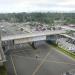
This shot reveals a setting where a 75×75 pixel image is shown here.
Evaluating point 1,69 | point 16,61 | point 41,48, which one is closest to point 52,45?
point 41,48

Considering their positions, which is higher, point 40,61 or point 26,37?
point 26,37

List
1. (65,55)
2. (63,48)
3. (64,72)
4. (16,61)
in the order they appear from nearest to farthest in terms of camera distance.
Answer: (64,72)
(16,61)
(65,55)
(63,48)

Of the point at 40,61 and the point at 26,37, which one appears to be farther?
Result: the point at 26,37

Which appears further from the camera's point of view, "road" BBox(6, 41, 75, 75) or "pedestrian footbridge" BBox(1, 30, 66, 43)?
"pedestrian footbridge" BBox(1, 30, 66, 43)

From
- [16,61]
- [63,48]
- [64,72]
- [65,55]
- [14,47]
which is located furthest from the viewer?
[14,47]

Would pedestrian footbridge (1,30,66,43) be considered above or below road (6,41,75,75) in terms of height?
above

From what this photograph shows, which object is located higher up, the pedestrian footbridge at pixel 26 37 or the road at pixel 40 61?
the pedestrian footbridge at pixel 26 37

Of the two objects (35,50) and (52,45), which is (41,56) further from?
(52,45)

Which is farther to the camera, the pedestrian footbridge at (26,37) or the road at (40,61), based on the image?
the pedestrian footbridge at (26,37)
